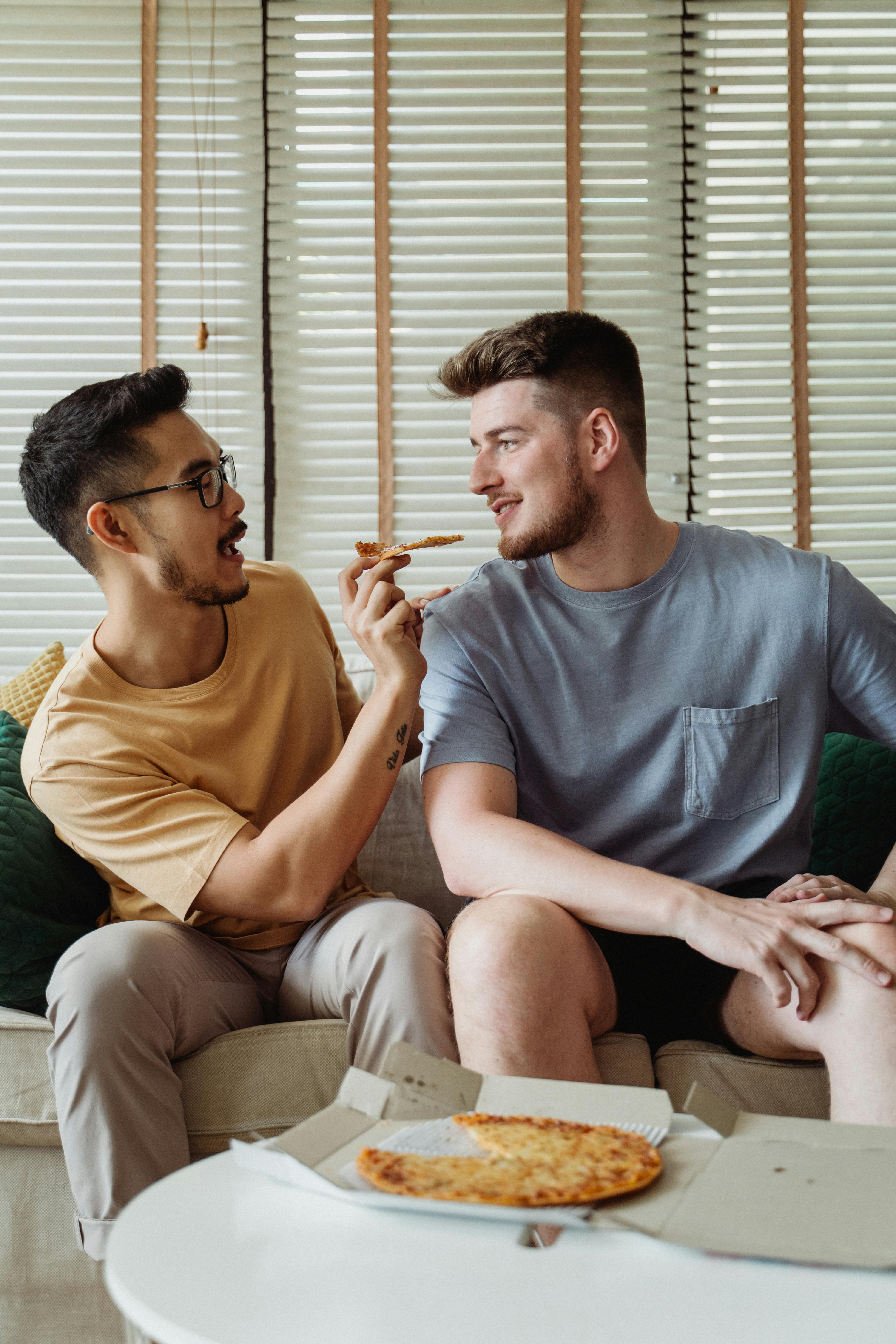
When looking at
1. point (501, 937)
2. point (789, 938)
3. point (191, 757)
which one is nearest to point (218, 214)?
point (191, 757)

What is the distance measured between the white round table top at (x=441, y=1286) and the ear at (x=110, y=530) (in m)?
1.21

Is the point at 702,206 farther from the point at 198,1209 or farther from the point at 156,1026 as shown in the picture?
the point at 198,1209

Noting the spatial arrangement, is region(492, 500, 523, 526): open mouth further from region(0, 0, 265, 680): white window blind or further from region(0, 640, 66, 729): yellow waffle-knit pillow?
region(0, 0, 265, 680): white window blind

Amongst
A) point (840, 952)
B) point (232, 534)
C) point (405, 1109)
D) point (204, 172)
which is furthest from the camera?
point (204, 172)

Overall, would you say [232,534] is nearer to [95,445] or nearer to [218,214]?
[95,445]

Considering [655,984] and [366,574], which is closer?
[655,984]

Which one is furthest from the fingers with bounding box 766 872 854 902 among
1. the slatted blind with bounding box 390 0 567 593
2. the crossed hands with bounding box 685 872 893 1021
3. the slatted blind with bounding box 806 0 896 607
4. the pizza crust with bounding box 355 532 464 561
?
the slatted blind with bounding box 806 0 896 607

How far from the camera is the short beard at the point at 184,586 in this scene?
68.5 inches

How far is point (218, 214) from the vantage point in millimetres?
2988

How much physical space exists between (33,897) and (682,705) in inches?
39.9

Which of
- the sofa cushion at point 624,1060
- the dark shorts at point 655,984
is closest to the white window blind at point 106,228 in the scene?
the dark shorts at point 655,984

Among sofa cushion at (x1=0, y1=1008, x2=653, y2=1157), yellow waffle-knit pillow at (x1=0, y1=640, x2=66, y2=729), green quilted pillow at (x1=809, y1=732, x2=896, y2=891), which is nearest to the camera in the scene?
sofa cushion at (x1=0, y1=1008, x2=653, y2=1157)

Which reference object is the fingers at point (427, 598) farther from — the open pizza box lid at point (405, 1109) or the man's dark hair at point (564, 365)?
the open pizza box lid at point (405, 1109)

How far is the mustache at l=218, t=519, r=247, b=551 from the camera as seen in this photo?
1772 mm
